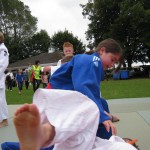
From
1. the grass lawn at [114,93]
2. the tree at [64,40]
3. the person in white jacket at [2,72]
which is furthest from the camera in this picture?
the tree at [64,40]

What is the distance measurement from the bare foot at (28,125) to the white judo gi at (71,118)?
7.4 inches

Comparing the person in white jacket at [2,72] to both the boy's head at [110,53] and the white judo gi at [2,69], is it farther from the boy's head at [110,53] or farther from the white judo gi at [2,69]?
the boy's head at [110,53]

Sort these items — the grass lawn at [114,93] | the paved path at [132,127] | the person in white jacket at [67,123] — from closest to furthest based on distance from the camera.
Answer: the person in white jacket at [67,123], the paved path at [132,127], the grass lawn at [114,93]

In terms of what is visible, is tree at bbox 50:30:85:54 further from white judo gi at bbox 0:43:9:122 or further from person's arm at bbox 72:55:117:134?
person's arm at bbox 72:55:117:134

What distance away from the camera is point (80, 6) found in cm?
4653

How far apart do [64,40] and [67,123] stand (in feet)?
205

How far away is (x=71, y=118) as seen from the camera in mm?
2051

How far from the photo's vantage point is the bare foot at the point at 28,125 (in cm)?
178

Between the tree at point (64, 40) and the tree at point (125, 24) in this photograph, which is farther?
the tree at point (64, 40)

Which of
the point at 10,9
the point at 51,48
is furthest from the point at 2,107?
the point at 51,48

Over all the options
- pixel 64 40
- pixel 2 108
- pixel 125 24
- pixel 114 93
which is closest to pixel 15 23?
pixel 64 40

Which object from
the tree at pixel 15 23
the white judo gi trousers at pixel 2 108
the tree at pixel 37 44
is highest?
the tree at pixel 15 23

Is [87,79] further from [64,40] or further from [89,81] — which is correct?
[64,40]

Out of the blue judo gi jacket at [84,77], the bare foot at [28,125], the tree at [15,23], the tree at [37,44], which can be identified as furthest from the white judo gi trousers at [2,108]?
the tree at [37,44]
